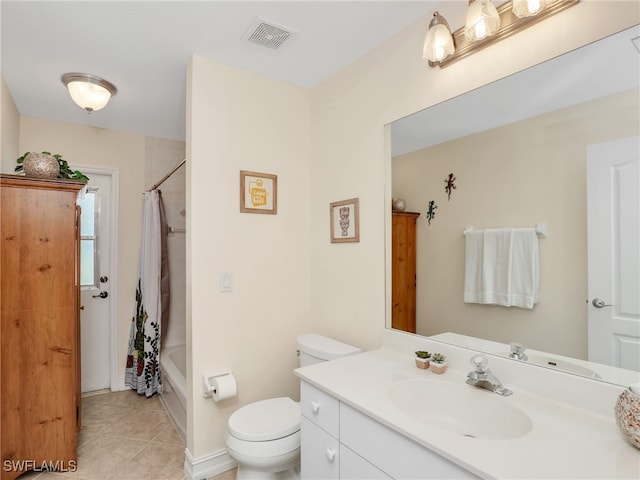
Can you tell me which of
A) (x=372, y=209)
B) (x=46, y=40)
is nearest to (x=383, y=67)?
(x=372, y=209)

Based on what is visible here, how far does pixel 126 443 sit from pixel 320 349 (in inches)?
61.3

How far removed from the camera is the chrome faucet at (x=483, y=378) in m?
1.27

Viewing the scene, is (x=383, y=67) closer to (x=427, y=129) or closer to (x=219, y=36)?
(x=427, y=129)

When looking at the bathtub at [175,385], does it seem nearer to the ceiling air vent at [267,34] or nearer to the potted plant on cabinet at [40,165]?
the potted plant on cabinet at [40,165]

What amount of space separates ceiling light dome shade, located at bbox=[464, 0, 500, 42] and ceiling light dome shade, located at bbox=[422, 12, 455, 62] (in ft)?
0.33

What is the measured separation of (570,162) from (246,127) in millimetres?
1704

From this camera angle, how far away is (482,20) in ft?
4.24

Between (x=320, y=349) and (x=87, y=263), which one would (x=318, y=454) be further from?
(x=87, y=263)

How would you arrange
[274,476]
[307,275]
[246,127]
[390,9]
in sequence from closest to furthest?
[390,9] → [274,476] → [246,127] → [307,275]

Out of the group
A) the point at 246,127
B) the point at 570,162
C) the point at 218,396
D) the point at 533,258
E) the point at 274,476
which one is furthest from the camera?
the point at 246,127

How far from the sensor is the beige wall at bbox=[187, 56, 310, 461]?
200 centimetres

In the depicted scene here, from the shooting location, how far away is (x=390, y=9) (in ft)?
5.42

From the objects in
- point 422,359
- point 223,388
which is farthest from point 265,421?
point 422,359

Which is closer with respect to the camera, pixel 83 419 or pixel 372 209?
pixel 372 209
